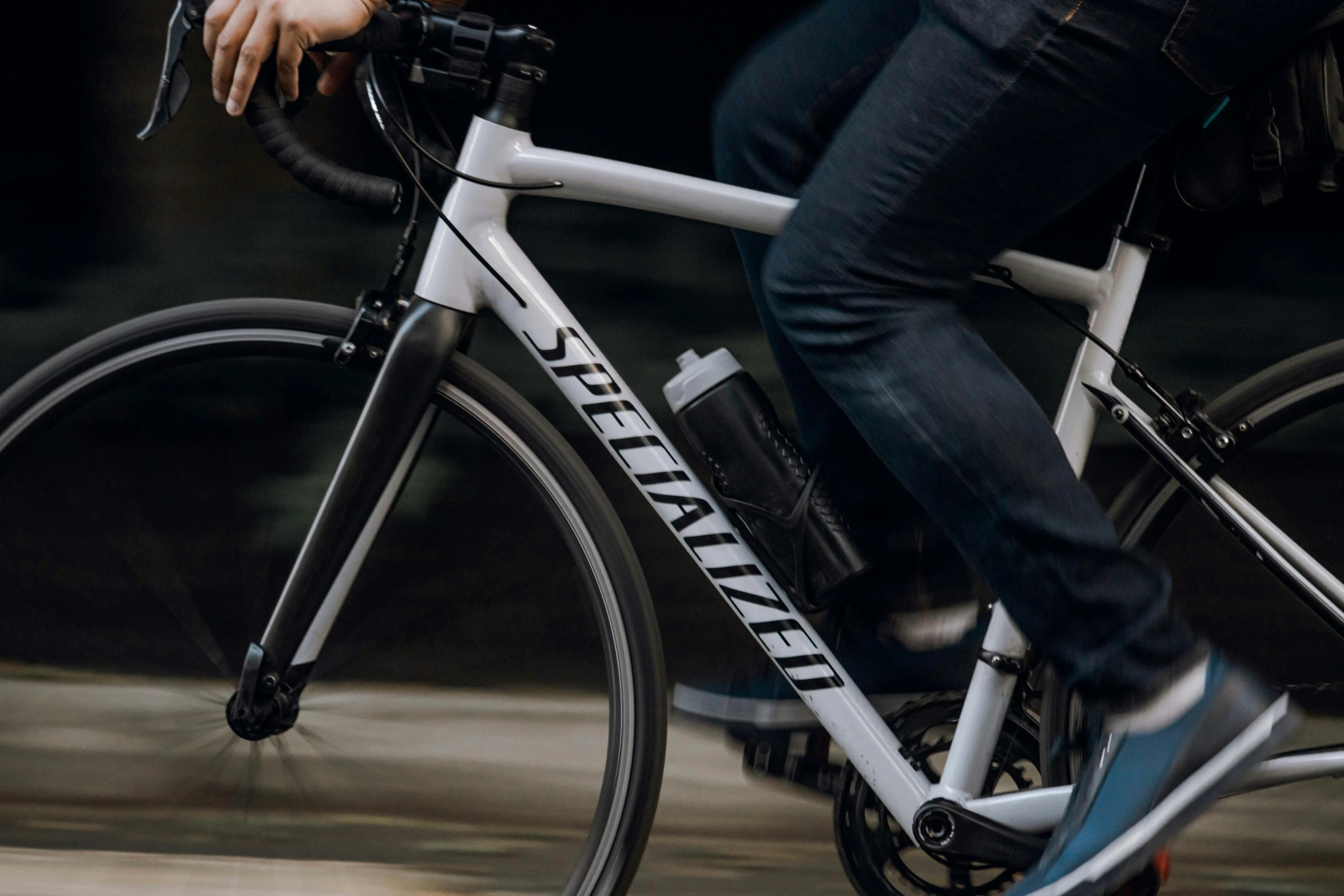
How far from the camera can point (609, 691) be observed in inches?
65.5

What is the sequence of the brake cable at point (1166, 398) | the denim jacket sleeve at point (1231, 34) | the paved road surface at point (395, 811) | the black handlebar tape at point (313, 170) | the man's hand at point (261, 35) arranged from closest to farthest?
1. the denim jacket sleeve at point (1231, 34)
2. the man's hand at point (261, 35)
3. the black handlebar tape at point (313, 170)
4. the brake cable at point (1166, 398)
5. the paved road surface at point (395, 811)

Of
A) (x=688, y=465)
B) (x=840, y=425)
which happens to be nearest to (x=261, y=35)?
(x=688, y=465)

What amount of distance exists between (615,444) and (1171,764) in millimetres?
731

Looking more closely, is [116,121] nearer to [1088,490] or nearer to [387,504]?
[387,504]

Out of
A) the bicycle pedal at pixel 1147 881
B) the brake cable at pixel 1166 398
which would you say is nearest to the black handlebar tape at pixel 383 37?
the brake cable at pixel 1166 398

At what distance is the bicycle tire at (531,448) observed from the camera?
160 cm

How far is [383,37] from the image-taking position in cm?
142

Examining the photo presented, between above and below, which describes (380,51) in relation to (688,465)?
above

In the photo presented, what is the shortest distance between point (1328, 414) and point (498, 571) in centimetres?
121

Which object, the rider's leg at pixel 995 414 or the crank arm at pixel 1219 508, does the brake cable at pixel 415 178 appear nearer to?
the rider's leg at pixel 995 414

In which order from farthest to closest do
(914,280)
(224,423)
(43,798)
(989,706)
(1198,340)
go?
1. (1198,340)
2. (43,798)
3. (224,423)
4. (989,706)
5. (914,280)

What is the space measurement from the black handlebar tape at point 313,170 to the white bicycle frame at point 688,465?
0.11 metres

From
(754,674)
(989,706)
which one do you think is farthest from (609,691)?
(989,706)

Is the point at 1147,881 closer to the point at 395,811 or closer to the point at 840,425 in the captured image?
the point at 840,425
